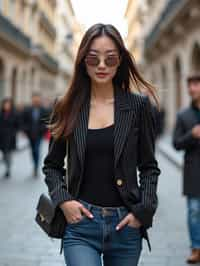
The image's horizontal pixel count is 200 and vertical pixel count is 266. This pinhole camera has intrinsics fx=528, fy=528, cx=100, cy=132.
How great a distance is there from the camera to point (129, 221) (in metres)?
2.43

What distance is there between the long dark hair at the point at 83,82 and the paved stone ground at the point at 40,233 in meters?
2.95

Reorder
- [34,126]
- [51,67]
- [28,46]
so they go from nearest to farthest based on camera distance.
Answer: [34,126] < [28,46] < [51,67]

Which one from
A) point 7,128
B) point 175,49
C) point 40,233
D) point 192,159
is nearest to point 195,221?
point 192,159

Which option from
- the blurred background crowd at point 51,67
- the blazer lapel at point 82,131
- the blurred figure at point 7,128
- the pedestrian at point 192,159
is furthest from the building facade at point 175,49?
the blazer lapel at point 82,131

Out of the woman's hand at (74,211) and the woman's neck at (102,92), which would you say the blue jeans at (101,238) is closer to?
the woman's hand at (74,211)

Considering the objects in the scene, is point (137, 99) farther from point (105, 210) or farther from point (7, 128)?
point (7, 128)

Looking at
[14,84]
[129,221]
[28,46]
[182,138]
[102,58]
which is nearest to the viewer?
[129,221]

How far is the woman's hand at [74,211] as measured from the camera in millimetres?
2426

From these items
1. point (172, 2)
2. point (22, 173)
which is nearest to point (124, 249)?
point (22, 173)

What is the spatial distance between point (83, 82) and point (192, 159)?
9.48ft

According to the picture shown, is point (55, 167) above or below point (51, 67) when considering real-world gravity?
below

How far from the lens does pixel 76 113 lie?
8.40 ft

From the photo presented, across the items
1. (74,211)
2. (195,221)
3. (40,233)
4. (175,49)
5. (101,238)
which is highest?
(175,49)

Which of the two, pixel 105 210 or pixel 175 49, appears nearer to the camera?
pixel 105 210
